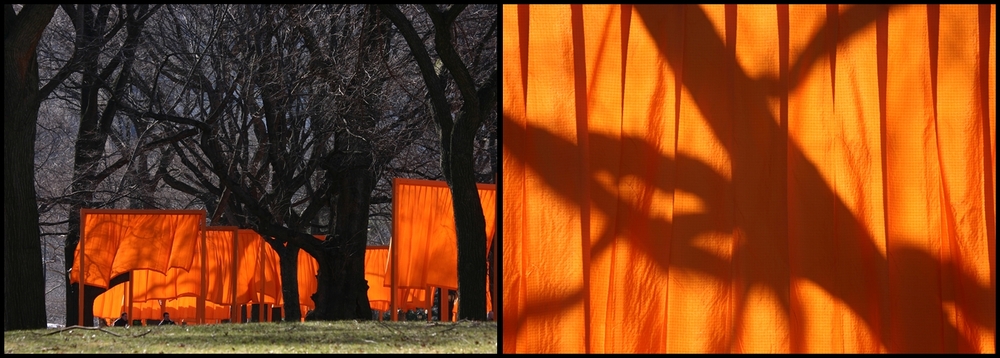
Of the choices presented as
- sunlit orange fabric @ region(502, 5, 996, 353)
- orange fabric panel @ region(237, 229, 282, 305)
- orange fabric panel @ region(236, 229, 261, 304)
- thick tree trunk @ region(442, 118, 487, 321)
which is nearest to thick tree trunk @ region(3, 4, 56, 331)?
thick tree trunk @ region(442, 118, 487, 321)

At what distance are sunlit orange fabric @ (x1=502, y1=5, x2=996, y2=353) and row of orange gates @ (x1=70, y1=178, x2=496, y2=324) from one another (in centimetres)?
445

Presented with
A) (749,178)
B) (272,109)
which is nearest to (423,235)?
(272,109)

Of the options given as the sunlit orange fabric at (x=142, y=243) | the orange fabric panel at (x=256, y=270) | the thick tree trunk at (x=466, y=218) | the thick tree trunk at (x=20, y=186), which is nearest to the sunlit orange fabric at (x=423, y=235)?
the thick tree trunk at (x=466, y=218)

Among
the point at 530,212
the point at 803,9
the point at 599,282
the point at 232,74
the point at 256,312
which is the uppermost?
the point at 232,74

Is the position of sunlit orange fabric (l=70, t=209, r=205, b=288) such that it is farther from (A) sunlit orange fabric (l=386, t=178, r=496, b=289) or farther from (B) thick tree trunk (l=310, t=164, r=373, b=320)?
(A) sunlit orange fabric (l=386, t=178, r=496, b=289)

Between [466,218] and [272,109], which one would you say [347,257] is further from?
[466,218]

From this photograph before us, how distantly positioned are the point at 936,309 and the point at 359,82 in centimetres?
671

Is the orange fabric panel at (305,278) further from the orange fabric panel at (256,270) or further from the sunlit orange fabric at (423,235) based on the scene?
the sunlit orange fabric at (423,235)

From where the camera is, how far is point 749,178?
18.1 feet

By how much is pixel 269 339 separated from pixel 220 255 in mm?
10896

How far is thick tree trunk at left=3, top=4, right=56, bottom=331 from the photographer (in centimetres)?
835

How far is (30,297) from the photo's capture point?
848cm

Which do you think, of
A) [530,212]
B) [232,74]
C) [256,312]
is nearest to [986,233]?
[530,212]

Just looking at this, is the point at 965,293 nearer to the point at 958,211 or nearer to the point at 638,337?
the point at 958,211
